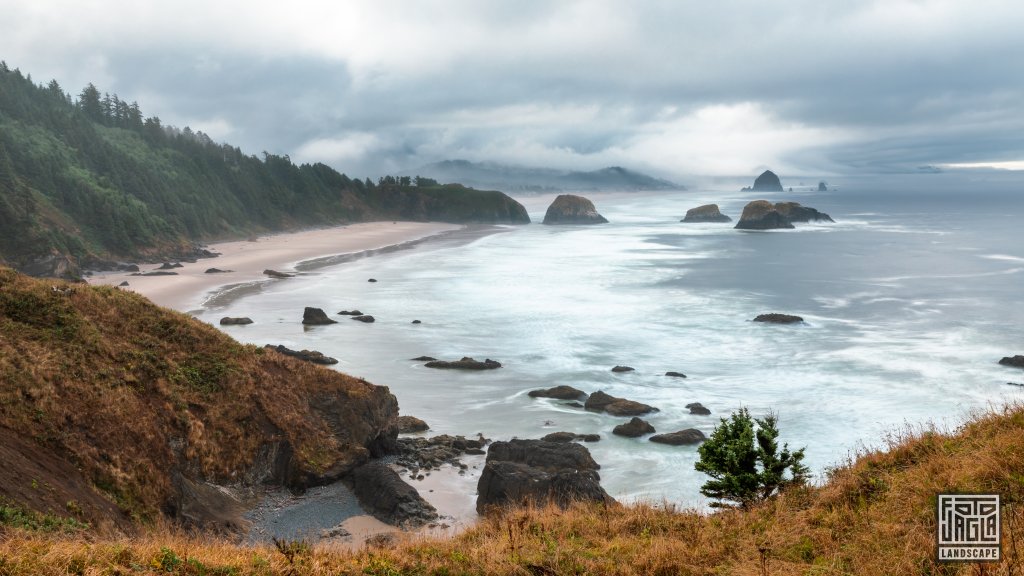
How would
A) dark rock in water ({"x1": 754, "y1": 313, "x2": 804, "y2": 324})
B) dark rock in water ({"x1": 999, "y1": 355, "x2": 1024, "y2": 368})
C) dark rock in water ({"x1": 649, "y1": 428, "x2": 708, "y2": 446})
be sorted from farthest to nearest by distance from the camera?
1. dark rock in water ({"x1": 754, "y1": 313, "x2": 804, "y2": 324})
2. dark rock in water ({"x1": 999, "y1": 355, "x2": 1024, "y2": 368})
3. dark rock in water ({"x1": 649, "y1": 428, "x2": 708, "y2": 446})

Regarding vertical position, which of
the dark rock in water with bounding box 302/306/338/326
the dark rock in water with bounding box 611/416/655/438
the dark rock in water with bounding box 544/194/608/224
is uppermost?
the dark rock in water with bounding box 544/194/608/224

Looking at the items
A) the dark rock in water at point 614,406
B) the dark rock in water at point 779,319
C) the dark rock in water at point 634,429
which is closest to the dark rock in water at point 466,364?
the dark rock in water at point 614,406

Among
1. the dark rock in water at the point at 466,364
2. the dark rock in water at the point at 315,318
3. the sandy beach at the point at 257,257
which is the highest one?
the sandy beach at the point at 257,257

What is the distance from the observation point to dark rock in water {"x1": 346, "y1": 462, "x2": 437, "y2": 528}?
2056 cm

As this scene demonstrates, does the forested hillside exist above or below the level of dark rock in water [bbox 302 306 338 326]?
above

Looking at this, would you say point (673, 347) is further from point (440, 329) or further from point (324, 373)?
point (324, 373)

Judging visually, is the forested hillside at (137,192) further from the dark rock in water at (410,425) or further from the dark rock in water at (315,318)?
the dark rock in water at (410,425)

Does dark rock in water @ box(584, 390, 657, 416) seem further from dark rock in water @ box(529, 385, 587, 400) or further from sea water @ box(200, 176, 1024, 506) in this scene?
dark rock in water @ box(529, 385, 587, 400)

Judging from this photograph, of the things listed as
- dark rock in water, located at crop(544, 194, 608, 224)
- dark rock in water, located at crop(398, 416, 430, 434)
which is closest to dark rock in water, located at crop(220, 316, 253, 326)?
dark rock in water, located at crop(398, 416, 430, 434)

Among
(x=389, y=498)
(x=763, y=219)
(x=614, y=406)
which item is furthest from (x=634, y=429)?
(x=763, y=219)

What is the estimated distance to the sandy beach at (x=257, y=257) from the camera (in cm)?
6644

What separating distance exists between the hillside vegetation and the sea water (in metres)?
8.32

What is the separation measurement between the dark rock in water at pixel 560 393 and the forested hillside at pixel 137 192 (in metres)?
56.4

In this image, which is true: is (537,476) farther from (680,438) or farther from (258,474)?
(680,438)
